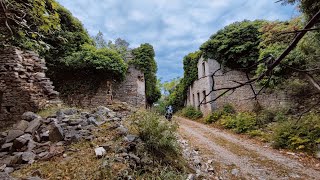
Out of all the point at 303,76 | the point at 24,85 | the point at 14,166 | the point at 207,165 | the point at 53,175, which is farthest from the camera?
the point at 303,76

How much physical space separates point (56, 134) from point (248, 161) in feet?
17.0

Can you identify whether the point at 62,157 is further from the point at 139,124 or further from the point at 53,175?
the point at 139,124

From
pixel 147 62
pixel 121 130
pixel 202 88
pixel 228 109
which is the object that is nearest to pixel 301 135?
pixel 228 109

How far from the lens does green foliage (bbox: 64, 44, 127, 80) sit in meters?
11.2

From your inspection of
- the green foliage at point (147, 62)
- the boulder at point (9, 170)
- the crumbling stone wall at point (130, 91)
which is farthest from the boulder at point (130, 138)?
the green foliage at point (147, 62)

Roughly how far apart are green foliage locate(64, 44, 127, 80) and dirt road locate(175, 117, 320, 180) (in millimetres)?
5959

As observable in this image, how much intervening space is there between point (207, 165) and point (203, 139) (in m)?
3.26

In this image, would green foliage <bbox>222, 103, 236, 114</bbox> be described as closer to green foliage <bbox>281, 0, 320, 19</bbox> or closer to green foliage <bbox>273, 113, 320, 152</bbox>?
green foliage <bbox>273, 113, 320, 152</bbox>

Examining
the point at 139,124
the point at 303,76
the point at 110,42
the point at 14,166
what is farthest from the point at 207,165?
the point at 110,42

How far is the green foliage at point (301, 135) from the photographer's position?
6.68 m

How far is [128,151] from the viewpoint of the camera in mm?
4312

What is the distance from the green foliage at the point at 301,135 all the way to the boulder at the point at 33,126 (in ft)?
24.0

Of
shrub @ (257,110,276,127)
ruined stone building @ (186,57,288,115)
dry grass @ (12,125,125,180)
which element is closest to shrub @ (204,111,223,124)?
ruined stone building @ (186,57,288,115)

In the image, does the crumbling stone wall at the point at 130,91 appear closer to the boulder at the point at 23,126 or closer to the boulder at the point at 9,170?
the boulder at the point at 23,126
